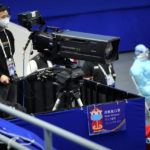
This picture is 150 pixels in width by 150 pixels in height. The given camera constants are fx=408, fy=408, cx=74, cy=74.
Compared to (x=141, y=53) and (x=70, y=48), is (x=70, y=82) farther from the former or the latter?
(x=141, y=53)

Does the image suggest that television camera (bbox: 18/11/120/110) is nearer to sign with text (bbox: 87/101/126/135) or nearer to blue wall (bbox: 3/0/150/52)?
sign with text (bbox: 87/101/126/135)

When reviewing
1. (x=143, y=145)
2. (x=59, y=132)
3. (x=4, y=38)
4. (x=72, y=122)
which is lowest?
(x=143, y=145)

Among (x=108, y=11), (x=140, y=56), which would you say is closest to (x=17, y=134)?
(x=140, y=56)

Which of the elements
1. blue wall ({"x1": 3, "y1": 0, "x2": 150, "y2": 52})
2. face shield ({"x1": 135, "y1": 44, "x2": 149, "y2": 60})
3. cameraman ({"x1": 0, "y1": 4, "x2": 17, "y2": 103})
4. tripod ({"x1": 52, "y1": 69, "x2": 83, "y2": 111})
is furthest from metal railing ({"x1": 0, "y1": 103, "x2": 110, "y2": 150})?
blue wall ({"x1": 3, "y1": 0, "x2": 150, "y2": 52})

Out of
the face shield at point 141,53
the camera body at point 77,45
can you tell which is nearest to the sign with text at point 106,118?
the camera body at point 77,45

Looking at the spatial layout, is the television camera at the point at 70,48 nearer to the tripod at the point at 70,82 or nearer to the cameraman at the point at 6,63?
the tripod at the point at 70,82

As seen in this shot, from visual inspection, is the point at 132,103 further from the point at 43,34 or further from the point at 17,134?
the point at 17,134

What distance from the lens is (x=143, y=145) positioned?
457 cm

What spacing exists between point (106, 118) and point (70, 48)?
2.89 feet

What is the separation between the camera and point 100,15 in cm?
1128

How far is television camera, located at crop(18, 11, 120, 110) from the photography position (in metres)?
3.90

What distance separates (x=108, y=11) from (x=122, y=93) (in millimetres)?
6902

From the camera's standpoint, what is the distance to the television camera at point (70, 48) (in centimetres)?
390

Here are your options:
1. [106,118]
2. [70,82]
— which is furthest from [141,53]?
[70,82]
